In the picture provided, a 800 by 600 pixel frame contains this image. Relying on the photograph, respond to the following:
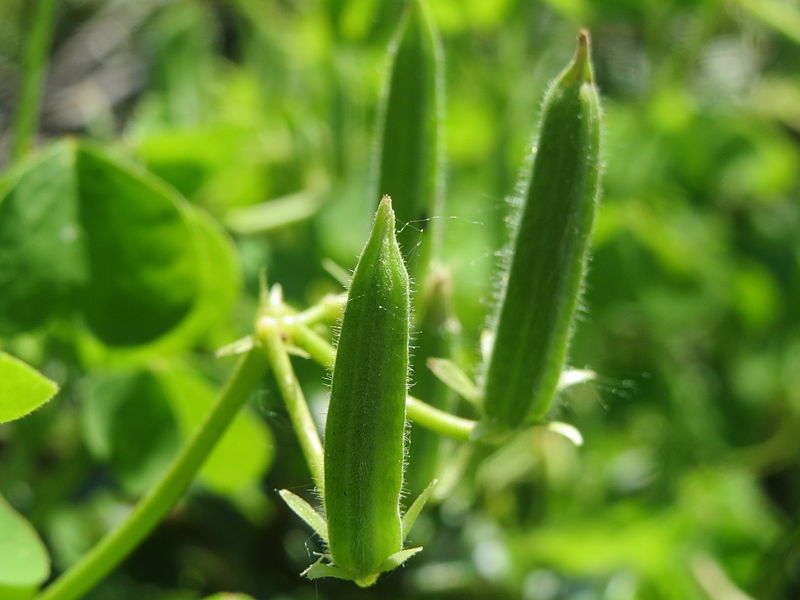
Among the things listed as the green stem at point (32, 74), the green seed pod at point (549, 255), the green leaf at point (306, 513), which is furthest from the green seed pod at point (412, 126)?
the green stem at point (32, 74)

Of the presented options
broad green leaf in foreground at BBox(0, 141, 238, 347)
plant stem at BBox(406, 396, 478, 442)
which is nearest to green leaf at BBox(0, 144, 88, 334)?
broad green leaf in foreground at BBox(0, 141, 238, 347)

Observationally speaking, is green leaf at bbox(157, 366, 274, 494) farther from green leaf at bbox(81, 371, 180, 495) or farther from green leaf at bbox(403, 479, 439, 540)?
green leaf at bbox(403, 479, 439, 540)

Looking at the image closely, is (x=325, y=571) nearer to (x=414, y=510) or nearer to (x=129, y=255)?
(x=414, y=510)

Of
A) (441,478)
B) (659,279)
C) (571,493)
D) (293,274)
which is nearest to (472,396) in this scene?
(441,478)

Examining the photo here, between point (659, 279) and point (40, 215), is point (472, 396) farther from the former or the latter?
point (659, 279)

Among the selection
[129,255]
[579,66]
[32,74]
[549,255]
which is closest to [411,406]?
[549,255]
